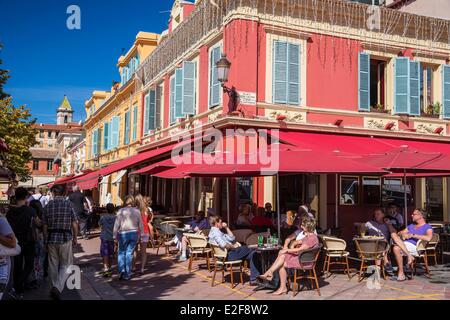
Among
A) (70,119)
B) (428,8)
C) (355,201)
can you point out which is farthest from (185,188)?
(70,119)

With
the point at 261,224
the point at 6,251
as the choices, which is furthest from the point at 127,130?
the point at 6,251

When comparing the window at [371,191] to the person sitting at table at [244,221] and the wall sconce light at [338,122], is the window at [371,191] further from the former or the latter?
the person sitting at table at [244,221]

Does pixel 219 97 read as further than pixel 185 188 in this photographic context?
No

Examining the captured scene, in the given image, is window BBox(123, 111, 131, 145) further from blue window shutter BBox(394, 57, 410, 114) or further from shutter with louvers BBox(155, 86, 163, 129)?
blue window shutter BBox(394, 57, 410, 114)

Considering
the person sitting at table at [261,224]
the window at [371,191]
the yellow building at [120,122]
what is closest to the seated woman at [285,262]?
the person sitting at table at [261,224]

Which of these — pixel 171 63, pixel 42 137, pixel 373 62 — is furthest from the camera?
pixel 42 137

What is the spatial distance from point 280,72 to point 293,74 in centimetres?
46

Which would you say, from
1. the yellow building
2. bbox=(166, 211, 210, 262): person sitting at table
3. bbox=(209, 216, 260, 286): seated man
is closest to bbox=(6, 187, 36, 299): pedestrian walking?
bbox=(209, 216, 260, 286): seated man

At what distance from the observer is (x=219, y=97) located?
1360 cm

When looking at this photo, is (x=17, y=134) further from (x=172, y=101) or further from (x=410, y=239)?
(x=410, y=239)

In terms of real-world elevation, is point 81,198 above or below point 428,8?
below

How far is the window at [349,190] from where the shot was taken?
14.0m
